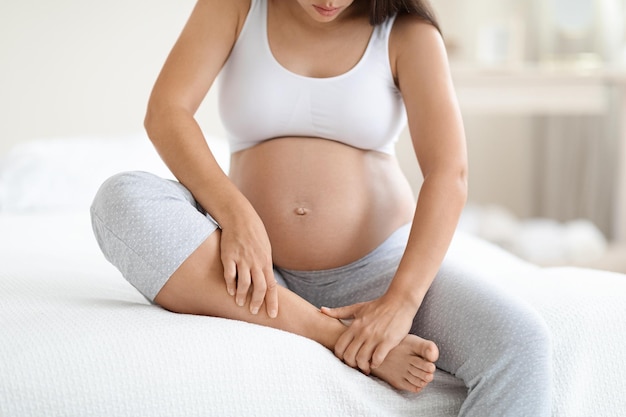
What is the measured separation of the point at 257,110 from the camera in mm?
1271

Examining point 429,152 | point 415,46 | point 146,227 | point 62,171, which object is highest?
point 415,46

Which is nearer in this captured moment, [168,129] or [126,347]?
[126,347]

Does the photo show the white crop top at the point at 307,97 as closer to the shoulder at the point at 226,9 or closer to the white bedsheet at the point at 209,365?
the shoulder at the point at 226,9

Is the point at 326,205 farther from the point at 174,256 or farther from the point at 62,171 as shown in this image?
the point at 62,171

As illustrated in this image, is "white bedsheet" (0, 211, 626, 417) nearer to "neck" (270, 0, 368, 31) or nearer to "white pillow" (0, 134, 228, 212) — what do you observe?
"neck" (270, 0, 368, 31)

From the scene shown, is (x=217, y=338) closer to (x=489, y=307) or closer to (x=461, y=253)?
(x=489, y=307)

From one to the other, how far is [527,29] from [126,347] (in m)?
2.92

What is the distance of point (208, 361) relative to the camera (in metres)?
0.92

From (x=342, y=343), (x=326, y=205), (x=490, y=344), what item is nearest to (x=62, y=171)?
(x=326, y=205)

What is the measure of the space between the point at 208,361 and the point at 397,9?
2.15 ft

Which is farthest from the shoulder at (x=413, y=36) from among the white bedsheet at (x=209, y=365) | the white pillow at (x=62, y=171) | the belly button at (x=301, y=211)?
the white pillow at (x=62, y=171)

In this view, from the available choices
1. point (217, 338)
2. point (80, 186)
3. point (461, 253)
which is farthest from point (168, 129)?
point (80, 186)

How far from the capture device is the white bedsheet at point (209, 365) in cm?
87

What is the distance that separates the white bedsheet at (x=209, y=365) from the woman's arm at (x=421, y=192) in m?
0.05
